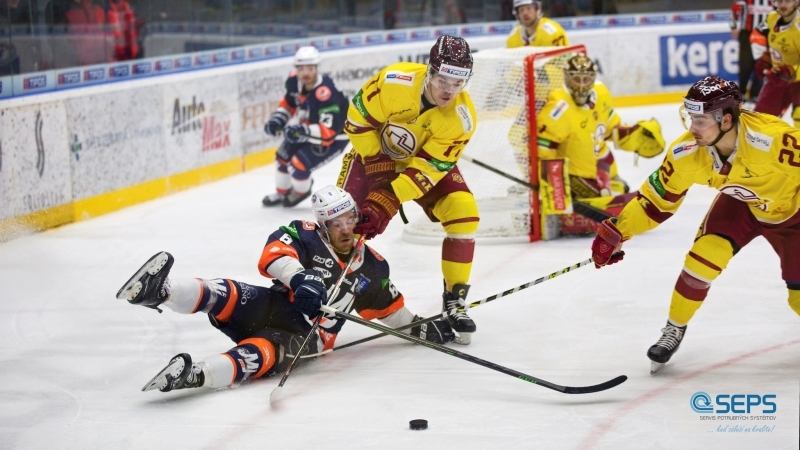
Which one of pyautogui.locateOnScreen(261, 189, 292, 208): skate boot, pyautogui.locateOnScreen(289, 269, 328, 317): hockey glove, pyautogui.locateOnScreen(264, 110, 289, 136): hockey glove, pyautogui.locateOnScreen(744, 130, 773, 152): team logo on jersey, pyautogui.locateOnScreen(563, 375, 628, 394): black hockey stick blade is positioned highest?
pyautogui.locateOnScreen(744, 130, 773, 152): team logo on jersey

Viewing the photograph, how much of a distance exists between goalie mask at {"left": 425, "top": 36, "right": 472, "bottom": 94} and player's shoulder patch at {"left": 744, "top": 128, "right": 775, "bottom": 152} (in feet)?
3.82

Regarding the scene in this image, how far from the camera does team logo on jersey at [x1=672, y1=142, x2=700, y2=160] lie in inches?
A: 150

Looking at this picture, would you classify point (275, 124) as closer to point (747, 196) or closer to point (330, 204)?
point (330, 204)

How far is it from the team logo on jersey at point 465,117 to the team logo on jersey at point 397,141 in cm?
22

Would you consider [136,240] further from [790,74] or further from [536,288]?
[790,74]

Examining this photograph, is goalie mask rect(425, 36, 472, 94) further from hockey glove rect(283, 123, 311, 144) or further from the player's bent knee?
hockey glove rect(283, 123, 311, 144)

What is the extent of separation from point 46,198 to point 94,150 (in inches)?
22.0

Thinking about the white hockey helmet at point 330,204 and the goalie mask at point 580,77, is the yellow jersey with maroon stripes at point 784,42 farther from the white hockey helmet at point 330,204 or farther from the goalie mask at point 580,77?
the white hockey helmet at point 330,204

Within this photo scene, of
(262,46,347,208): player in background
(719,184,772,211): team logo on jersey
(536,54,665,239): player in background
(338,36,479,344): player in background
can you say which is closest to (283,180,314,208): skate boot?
(262,46,347,208): player in background

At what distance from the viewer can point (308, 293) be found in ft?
12.0

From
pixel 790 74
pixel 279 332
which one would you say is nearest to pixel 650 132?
pixel 790 74

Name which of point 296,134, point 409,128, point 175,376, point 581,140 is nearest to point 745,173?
point 409,128

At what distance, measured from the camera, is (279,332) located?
3.96m

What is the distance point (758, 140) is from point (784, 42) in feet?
12.8
